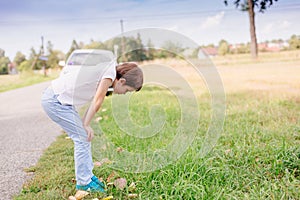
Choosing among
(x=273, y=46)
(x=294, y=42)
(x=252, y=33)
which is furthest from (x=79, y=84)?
(x=273, y=46)

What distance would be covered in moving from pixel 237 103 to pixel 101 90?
428 centimetres

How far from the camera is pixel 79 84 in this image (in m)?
2.35

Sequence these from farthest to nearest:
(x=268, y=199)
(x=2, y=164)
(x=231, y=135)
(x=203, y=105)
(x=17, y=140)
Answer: (x=203, y=105) < (x=17, y=140) < (x=231, y=135) < (x=2, y=164) < (x=268, y=199)

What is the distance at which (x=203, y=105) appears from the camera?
5.87 metres

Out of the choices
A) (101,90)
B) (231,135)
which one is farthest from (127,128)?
(101,90)

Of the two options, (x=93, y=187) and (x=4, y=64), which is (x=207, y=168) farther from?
(x=4, y=64)

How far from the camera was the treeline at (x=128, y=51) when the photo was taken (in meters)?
3.41

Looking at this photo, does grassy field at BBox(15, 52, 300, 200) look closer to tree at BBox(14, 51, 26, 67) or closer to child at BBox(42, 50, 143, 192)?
child at BBox(42, 50, 143, 192)

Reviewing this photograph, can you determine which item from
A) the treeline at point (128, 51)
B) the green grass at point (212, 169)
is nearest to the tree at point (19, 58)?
the treeline at point (128, 51)

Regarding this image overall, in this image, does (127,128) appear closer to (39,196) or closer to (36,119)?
(39,196)

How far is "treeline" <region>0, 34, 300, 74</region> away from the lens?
3.41 metres

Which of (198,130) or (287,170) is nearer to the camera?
(287,170)

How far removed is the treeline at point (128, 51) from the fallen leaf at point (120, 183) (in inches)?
52.6

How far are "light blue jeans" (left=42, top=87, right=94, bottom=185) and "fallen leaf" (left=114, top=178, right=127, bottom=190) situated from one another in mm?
200
